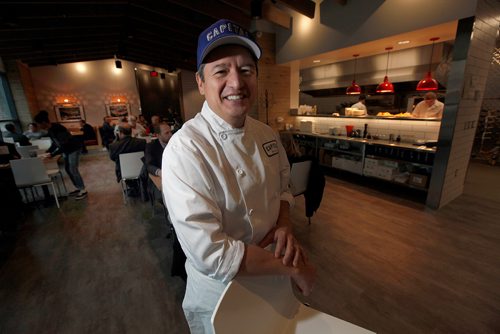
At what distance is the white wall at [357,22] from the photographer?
3121 mm

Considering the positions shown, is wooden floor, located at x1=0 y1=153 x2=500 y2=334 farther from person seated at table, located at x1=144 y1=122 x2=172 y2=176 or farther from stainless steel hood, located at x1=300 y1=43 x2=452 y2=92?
stainless steel hood, located at x1=300 y1=43 x2=452 y2=92

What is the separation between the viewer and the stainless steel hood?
5.24 m

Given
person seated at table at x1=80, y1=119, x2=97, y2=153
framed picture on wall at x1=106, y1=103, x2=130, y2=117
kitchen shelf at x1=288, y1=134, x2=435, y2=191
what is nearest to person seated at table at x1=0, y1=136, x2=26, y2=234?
kitchen shelf at x1=288, y1=134, x2=435, y2=191

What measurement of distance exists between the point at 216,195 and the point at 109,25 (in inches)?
291

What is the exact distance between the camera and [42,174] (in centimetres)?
355

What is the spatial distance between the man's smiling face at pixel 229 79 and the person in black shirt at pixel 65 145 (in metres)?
4.28

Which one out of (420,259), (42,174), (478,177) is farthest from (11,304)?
(478,177)

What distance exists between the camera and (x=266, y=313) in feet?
2.72

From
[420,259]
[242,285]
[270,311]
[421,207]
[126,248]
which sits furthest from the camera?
[421,207]

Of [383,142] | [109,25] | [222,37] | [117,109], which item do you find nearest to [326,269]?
[222,37]

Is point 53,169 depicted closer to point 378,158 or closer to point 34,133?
point 34,133

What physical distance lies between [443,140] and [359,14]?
8.29 ft

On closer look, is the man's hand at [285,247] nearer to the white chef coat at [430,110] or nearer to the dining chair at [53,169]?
the dining chair at [53,169]

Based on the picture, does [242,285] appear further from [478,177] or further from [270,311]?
[478,177]
